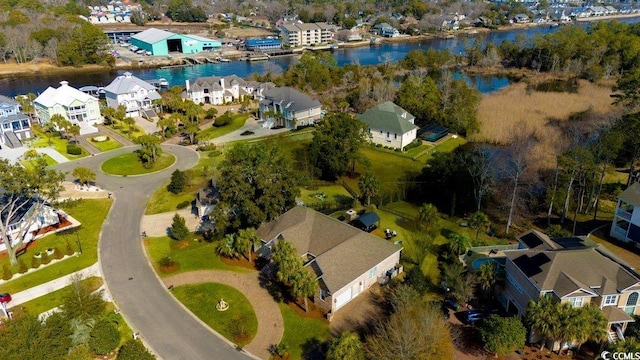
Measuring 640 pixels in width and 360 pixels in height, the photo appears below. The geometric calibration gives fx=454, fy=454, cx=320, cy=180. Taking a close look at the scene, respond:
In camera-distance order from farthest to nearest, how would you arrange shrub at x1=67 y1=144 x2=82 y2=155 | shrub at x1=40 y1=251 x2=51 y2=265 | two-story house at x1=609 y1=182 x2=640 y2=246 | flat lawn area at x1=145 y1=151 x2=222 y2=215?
shrub at x1=67 y1=144 x2=82 y2=155 < flat lawn area at x1=145 y1=151 x2=222 y2=215 < two-story house at x1=609 y1=182 x2=640 y2=246 < shrub at x1=40 y1=251 x2=51 y2=265

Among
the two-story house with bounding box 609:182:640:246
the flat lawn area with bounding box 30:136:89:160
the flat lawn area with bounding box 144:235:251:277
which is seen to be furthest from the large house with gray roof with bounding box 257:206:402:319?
the flat lawn area with bounding box 30:136:89:160

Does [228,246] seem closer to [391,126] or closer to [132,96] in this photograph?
[391,126]

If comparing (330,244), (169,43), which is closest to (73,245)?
(330,244)

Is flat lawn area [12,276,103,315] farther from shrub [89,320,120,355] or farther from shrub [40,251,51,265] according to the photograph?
shrub [89,320,120,355]

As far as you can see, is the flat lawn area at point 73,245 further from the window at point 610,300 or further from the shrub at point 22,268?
the window at point 610,300

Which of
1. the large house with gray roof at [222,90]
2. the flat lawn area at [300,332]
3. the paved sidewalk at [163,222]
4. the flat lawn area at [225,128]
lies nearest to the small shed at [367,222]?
the flat lawn area at [300,332]

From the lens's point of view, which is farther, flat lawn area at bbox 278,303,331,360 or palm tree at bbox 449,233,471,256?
palm tree at bbox 449,233,471,256

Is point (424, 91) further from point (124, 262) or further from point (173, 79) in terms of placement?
point (173, 79)

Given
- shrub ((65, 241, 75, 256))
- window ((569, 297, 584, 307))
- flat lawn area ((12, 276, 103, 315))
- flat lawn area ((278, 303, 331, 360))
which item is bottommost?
flat lawn area ((278, 303, 331, 360))
